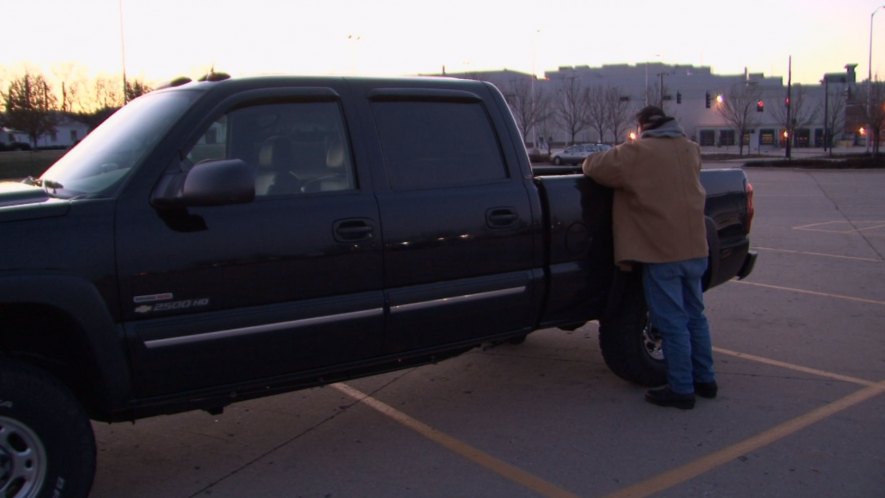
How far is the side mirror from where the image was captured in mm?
3266

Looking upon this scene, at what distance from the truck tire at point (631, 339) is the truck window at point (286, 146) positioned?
2.13 m

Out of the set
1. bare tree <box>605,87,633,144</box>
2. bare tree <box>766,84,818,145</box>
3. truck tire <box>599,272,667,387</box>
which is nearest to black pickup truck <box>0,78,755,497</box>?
truck tire <box>599,272,667,387</box>

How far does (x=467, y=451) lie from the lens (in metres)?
4.29

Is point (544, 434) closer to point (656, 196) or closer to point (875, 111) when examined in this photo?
point (656, 196)

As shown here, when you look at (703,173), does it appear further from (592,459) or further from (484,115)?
(592,459)

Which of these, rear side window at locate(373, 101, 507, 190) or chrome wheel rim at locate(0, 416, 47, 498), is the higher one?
rear side window at locate(373, 101, 507, 190)

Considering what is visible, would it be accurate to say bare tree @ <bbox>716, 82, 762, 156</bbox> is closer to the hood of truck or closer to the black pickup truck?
the black pickup truck

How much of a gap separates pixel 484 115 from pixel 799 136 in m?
94.9

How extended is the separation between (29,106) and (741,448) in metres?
47.3

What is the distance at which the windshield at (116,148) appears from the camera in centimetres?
354

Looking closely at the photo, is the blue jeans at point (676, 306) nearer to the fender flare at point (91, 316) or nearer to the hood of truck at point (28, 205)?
the fender flare at point (91, 316)

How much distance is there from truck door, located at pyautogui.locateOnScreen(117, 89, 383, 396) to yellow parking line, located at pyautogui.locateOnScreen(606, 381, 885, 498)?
153 cm

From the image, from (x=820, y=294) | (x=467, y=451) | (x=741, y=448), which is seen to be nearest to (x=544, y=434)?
(x=467, y=451)

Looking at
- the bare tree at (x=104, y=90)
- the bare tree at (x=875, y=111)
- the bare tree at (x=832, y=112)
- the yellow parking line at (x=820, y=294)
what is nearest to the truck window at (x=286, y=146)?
the yellow parking line at (x=820, y=294)
